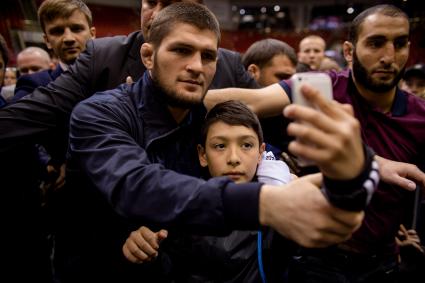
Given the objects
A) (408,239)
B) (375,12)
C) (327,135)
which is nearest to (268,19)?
(375,12)

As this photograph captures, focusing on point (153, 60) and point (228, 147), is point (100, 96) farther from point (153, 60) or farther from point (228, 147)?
point (228, 147)

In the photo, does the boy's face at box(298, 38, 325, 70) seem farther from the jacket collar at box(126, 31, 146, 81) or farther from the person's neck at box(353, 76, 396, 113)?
the jacket collar at box(126, 31, 146, 81)

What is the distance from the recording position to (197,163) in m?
1.50

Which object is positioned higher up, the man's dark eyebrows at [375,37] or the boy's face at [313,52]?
the man's dark eyebrows at [375,37]

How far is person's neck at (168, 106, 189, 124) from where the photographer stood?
1.44 metres

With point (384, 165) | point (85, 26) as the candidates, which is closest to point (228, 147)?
point (384, 165)

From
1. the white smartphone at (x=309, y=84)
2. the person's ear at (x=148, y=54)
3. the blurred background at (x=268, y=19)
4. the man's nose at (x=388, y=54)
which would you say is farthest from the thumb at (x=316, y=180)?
the blurred background at (x=268, y=19)

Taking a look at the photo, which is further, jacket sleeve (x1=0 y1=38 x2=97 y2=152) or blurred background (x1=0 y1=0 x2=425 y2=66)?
blurred background (x1=0 y1=0 x2=425 y2=66)

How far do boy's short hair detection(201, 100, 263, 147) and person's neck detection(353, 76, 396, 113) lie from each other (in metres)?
0.67

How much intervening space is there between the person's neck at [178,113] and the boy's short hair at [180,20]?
25 cm

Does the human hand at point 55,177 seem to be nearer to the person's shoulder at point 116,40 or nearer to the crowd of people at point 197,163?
the crowd of people at point 197,163

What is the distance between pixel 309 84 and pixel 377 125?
3.97ft

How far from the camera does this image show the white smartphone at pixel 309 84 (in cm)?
78

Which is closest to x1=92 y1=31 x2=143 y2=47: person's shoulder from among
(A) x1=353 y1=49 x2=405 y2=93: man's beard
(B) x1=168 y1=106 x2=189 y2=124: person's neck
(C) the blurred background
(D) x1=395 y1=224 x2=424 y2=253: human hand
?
(B) x1=168 y1=106 x2=189 y2=124: person's neck
